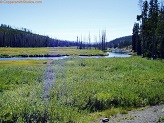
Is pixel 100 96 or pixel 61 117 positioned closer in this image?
pixel 61 117

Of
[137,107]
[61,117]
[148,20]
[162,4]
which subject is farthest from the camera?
[162,4]

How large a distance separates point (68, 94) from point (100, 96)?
8.01ft

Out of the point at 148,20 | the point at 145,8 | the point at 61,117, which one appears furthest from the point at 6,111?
the point at 145,8

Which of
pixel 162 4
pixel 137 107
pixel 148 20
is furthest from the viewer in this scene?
pixel 162 4

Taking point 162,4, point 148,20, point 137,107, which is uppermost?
point 162,4

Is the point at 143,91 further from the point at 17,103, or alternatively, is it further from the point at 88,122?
the point at 17,103

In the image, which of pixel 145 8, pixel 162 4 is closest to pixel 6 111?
pixel 145 8

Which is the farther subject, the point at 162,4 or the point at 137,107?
the point at 162,4

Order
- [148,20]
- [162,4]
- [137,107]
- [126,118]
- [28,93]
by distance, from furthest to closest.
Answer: [162,4]
[148,20]
[28,93]
[137,107]
[126,118]

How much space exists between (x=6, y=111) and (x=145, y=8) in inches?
2785

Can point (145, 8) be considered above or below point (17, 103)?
above

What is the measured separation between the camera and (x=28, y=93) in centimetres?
2020

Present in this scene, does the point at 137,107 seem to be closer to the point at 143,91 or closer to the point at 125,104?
the point at 125,104

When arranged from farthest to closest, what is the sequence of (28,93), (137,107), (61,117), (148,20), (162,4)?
(162,4), (148,20), (28,93), (137,107), (61,117)
